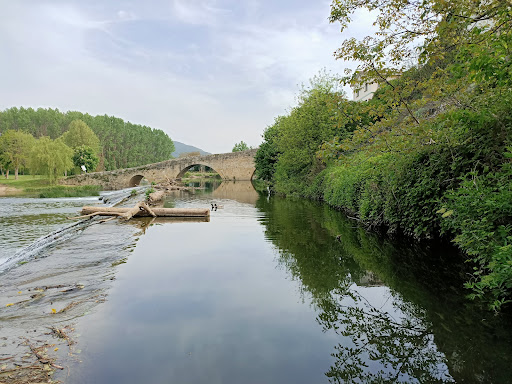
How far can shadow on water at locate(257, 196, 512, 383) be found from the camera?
3.28 meters

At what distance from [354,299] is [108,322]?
3.15 metres

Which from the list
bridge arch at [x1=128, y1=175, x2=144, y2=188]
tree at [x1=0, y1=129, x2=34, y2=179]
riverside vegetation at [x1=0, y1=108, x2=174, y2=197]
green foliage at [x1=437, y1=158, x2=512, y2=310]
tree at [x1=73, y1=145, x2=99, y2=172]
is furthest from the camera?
tree at [x1=73, y1=145, x2=99, y2=172]

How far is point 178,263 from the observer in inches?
280

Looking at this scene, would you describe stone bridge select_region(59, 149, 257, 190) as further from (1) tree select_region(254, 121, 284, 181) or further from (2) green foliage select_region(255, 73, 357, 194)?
(2) green foliage select_region(255, 73, 357, 194)

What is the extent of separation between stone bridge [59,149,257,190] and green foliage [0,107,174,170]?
24436 mm

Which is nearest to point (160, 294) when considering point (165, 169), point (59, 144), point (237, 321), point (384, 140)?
point (237, 321)

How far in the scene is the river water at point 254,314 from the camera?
3320 millimetres

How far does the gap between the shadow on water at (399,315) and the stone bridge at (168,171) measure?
3902 centimetres

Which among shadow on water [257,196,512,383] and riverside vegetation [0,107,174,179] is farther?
riverside vegetation [0,107,174,179]

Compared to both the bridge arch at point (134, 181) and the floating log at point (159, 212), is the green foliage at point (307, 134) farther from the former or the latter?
the bridge arch at point (134, 181)

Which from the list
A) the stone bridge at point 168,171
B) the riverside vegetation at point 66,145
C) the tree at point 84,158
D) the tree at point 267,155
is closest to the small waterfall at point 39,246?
the riverside vegetation at point 66,145

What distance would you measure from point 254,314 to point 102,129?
73.7 meters

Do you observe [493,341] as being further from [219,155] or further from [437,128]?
[219,155]

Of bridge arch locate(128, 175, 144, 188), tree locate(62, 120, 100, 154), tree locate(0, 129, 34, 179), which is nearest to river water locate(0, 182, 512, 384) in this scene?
bridge arch locate(128, 175, 144, 188)
